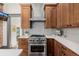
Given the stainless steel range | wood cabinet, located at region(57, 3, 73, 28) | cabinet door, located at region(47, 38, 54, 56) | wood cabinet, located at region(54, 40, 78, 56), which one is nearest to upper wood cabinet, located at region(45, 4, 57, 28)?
cabinet door, located at region(47, 38, 54, 56)

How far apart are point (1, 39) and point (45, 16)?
1.72 metres

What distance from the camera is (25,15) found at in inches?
217

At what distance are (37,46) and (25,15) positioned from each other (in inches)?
47.9

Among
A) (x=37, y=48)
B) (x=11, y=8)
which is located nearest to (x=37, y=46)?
(x=37, y=48)

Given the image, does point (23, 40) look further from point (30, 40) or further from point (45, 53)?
point (45, 53)

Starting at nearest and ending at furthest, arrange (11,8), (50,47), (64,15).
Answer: (64,15) → (11,8) → (50,47)

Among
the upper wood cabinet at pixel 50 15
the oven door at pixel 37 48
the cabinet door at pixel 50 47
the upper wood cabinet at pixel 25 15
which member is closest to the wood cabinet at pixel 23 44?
the oven door at pixel 37 48

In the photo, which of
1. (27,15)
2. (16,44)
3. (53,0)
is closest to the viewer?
(53,0)

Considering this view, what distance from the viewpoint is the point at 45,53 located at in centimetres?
503

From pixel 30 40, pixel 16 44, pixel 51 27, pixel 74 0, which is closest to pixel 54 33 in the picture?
pixel 51 27

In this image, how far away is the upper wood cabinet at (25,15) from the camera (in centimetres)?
546

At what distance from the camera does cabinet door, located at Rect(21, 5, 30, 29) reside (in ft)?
17.9

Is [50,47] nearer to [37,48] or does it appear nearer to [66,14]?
[37,48]

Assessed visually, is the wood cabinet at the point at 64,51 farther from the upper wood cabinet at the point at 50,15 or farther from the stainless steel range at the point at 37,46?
the upper wood cabinet at the point at 50,15
